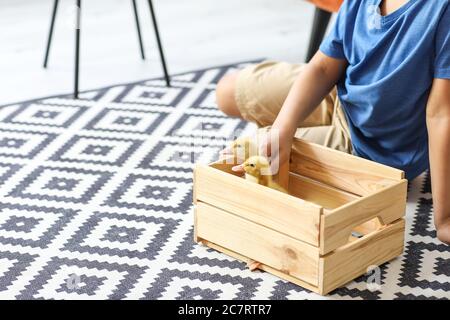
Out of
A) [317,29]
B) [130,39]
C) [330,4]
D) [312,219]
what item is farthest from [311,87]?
[130,39]

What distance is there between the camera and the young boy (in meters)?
1.42

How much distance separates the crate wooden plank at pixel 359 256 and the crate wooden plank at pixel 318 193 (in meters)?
0.11

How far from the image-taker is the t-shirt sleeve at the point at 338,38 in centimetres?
152

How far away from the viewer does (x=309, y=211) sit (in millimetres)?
1320

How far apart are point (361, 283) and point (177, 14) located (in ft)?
5.98

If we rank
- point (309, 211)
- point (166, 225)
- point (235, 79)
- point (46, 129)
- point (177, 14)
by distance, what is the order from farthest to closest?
point (177, 14) < point (46, 129) < point (235, 79) < point (166, 225) < point (309, 211)

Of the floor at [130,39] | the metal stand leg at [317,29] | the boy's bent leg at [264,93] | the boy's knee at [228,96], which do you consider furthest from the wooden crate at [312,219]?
the floor at [130,39]

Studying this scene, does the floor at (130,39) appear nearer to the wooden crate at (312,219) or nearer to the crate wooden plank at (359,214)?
the wooden crate at (312,219)

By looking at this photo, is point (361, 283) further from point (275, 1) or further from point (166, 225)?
point (275, 1)

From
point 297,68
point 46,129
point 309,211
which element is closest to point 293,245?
point 309,211

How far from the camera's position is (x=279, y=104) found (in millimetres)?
1823

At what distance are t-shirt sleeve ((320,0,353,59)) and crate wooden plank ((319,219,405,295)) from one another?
32 cm

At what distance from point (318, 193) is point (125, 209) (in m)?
0.37

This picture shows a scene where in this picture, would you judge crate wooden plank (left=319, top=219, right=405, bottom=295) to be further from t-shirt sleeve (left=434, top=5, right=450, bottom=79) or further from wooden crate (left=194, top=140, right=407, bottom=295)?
t-shirt sleeve (left=434, top=5, right=450, bottom=79)
